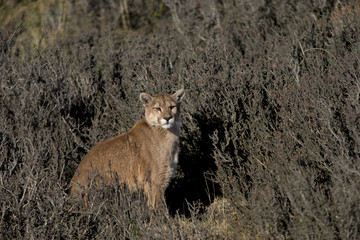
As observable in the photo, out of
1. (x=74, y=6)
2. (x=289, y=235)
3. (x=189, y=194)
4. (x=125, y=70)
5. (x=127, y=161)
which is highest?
(x=74, y=6)

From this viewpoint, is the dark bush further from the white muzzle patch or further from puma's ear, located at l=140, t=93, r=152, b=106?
puma's ear, located at l=140, t=93, r=152, b=106

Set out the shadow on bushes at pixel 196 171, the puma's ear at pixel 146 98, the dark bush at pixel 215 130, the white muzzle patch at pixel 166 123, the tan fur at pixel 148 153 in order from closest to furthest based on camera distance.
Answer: the dark bush at pixel 215 130 < the tan fur at pixel 148 153 < the white muzzle patch at pixel 166 123 < the puma's ear at pixel 146 98 < the shadow on bushes at pixel 196 171

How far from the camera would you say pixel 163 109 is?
4.56 m

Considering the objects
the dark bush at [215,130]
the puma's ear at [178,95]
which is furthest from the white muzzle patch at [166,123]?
the dark bush at [215,130]

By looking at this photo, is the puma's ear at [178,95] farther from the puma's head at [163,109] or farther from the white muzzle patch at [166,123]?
the white muzzle patch at [166,123]

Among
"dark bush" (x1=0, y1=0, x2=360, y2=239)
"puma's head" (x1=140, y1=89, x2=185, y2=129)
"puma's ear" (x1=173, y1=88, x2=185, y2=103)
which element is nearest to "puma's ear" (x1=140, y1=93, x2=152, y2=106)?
"puma's head" (x1=140, y1=89, x2=185, y2=129)

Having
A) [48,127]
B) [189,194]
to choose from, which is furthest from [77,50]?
[189,194]

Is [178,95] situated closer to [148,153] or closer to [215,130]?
[215,130]

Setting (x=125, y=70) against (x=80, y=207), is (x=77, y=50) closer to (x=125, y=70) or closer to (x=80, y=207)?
(x=125, y=70)

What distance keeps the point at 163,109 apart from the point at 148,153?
1.58 ft

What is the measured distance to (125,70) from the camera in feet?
21.0

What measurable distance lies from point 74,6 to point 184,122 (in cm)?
770

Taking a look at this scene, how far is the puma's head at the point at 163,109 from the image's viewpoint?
4.54 m

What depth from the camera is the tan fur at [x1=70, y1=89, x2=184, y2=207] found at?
4.38 metres
